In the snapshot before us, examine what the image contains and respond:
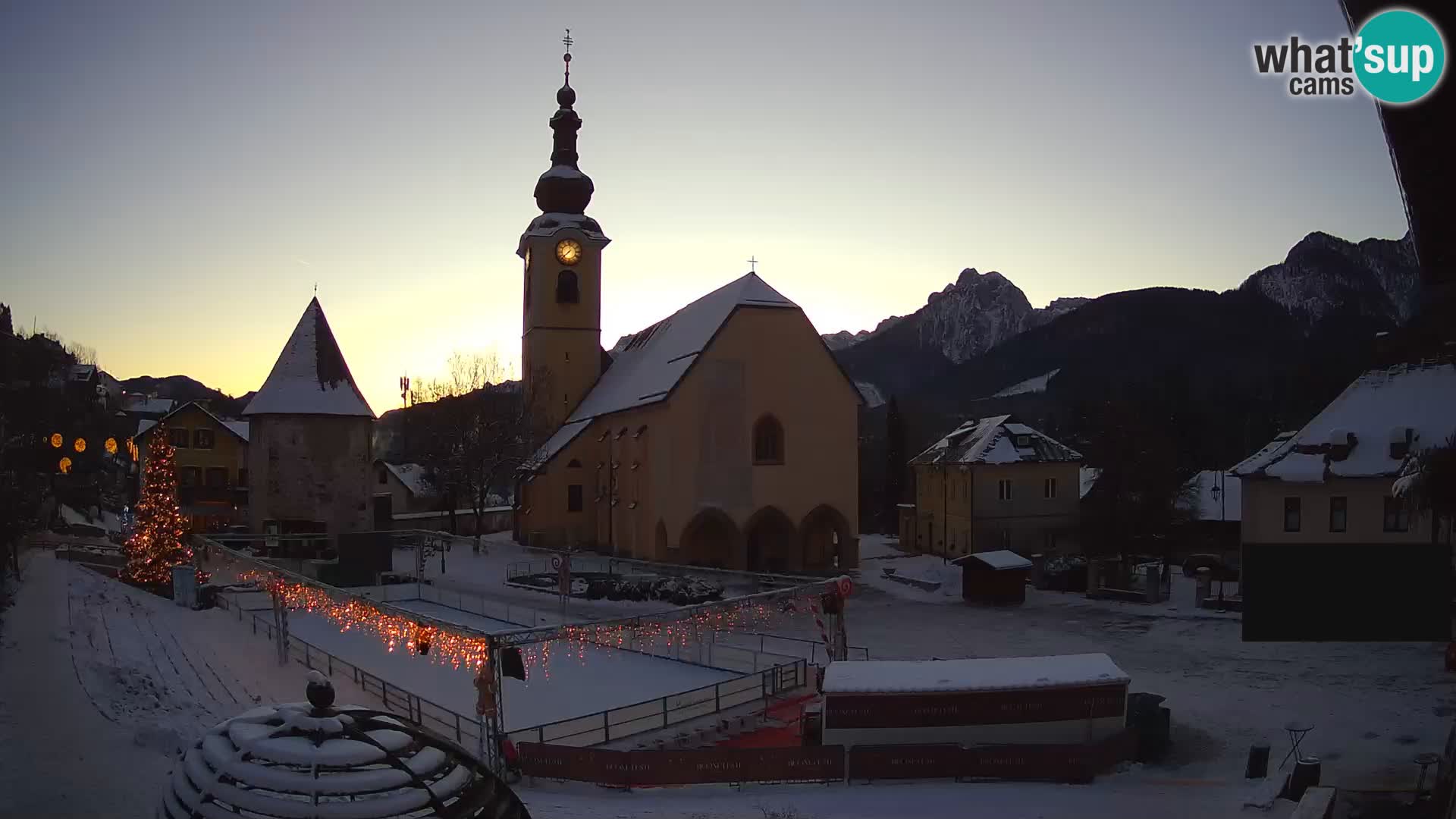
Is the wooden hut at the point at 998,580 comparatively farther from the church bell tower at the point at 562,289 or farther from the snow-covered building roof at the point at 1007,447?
the church bell tower at the point at 562,289

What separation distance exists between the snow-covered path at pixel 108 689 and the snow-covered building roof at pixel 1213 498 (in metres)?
40.8

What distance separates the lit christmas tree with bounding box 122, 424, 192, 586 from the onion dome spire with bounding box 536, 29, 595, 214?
2966cm

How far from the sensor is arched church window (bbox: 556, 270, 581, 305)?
175ft

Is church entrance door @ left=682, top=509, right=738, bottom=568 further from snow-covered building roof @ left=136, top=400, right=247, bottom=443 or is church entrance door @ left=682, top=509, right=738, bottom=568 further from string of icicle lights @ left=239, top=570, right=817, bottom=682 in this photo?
snow-covered building roof @ left=136, top=400, right=247, bottom=443

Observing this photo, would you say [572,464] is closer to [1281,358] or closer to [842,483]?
[842,483]

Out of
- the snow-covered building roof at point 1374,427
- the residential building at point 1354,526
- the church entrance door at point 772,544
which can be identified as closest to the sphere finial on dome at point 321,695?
the residential building at point 1354,526

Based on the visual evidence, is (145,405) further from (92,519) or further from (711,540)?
(711,540)

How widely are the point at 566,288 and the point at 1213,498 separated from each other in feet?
116

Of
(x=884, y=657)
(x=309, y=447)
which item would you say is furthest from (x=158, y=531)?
(x=884, y=657)

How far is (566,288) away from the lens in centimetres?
5347

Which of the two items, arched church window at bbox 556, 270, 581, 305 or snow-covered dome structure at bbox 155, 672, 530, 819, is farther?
arched church window at bbox 556, 270, 581, 305

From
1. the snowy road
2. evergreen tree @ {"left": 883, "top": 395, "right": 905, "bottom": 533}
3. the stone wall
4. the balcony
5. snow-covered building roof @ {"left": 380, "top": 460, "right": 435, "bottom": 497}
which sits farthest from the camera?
snow-covered building roof @ {"left": 380, "top": 460, "right": 435, "bottom": 497}

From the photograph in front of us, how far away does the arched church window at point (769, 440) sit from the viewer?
38.8 metres

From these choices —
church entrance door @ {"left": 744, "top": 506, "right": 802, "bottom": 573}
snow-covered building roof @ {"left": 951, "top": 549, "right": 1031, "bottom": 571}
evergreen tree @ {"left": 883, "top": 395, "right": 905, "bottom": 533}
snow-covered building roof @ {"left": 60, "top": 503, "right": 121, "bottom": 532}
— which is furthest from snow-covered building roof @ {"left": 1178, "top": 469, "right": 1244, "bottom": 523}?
snow-covered building roof @ {"left": 60, "top": 503, "right": 121, "bottom": 532}
